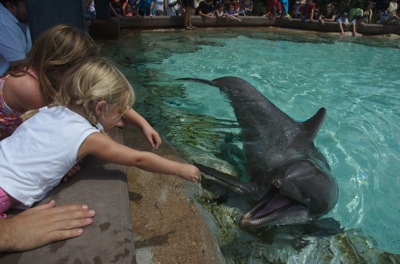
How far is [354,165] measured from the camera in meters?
4.85

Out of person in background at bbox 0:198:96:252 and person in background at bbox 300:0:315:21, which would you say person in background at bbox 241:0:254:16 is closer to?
person in background at bbox 300:0:315:21

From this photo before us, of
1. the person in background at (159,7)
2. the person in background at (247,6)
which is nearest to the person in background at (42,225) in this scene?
the person in background at (159,7)

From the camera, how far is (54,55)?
250cm

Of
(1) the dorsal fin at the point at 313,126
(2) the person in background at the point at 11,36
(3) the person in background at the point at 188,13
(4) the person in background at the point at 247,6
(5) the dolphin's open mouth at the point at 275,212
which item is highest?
(4) the person in background at the point at 247,6

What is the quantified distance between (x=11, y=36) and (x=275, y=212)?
300 cm

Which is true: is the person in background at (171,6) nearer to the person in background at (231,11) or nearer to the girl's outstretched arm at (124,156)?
the person in background at (231,11)

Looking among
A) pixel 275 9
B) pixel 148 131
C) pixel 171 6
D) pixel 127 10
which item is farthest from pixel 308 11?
pixel 148 131

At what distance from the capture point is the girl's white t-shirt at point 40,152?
2.09m

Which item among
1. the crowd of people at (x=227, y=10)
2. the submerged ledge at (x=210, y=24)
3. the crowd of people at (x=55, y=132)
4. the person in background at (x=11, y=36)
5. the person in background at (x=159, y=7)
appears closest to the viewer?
the crowd of people at (x=55, y=132)

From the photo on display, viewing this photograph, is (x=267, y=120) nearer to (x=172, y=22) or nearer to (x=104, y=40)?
(x=104, y=40)

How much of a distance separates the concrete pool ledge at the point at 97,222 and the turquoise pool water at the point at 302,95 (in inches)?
63.5

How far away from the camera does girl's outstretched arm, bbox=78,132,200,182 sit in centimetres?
221

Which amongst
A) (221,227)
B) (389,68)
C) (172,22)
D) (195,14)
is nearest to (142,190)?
(221,227)

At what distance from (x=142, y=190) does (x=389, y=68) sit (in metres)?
10.2
